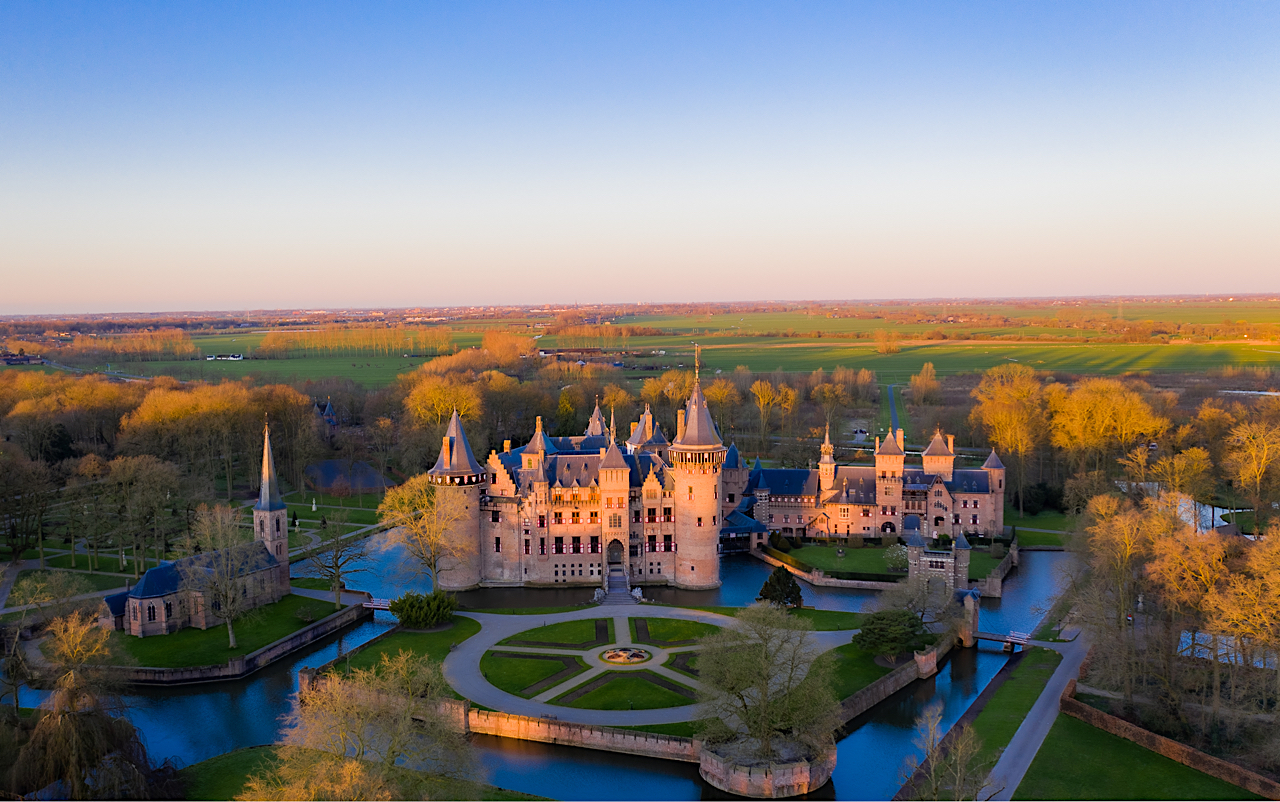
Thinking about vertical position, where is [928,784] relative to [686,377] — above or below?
below

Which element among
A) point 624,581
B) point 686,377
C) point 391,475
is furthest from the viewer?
point 686,377

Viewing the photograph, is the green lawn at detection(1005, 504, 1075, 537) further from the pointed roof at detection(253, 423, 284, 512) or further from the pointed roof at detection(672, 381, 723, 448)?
the pointed roof at detection(253, 423, 284, 512)

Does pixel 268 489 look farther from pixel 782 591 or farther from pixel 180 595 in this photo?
pixel 782 591

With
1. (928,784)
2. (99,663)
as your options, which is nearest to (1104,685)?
(928,784)

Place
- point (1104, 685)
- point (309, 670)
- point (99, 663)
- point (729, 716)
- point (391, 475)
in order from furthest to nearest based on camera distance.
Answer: point (391, 475) → point (309, 670) → point (1104, 685) → point (729, 716) → point (99, 663)

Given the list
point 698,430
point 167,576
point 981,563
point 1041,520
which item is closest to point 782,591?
point 698,430

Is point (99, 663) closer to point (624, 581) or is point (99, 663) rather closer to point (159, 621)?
point (159, 621)

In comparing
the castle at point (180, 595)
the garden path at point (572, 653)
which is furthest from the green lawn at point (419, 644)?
the castle at point (180, 595)

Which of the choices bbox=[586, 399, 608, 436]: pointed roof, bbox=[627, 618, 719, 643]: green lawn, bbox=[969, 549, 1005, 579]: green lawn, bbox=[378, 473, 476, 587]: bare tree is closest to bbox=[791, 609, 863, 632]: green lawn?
bbox=[627, 618, 719, 643]: green lawn
